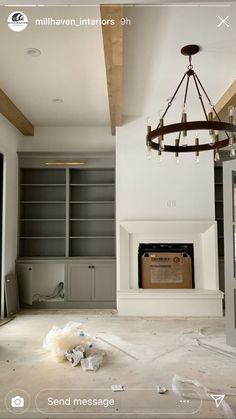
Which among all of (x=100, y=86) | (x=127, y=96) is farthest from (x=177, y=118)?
(x=100, y=86)

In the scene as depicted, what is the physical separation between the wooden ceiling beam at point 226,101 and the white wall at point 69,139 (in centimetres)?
190

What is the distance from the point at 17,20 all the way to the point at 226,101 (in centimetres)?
276

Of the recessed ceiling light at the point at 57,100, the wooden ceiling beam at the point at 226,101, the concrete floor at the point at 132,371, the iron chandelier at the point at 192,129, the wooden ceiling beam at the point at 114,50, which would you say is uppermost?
the recessed ceiling light at the point at 57,100

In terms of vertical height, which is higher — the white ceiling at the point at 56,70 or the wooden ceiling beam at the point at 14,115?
the white ceiling at the point at 56,70

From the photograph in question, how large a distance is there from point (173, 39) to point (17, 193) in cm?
349

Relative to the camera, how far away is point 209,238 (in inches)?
191

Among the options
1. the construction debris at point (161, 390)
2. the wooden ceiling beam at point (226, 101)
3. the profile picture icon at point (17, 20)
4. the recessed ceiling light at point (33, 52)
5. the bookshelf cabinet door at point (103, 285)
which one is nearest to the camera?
the profile picture icon at point (17, 20)

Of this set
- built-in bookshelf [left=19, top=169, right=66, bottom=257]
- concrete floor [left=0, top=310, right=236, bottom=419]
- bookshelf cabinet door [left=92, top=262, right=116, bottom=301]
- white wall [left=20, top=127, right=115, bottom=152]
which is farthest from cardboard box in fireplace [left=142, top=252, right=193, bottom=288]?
white wall [left=20, top=127, right=115, bottom=152]

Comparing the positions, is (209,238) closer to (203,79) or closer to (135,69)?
(203,79)

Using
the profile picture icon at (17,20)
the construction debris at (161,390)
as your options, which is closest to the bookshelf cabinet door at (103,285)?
the construction debris at (161,390)

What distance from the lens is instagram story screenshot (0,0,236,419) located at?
94.6 inches

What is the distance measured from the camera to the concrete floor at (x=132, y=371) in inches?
81.7

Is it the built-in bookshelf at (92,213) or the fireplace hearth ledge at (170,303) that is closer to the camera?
the fireplace hearth ledge at (170,303)

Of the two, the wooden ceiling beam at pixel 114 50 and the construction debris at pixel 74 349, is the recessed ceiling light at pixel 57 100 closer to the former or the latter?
the wooden ceiling beam at pixel 114 50
